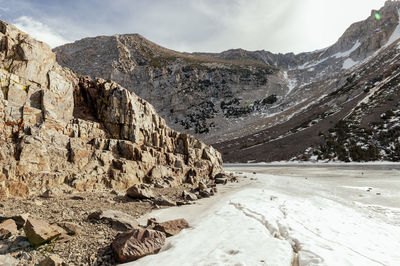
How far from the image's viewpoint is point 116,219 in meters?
9.17

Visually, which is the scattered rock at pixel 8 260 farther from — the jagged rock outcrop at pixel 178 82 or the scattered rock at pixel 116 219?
the jagged rock outcrop at pixel 178 82

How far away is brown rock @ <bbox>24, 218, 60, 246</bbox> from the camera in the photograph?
22.3ft

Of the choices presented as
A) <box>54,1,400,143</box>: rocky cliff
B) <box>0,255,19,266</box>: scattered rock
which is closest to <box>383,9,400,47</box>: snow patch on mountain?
<box>54,1,400,143</box>: rocky cliff

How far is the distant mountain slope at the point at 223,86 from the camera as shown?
94562 millimetres

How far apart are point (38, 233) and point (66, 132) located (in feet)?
39.0

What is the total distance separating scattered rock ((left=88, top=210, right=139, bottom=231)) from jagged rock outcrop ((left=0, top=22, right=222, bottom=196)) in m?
6.06

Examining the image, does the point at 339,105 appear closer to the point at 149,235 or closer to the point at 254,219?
the point at 254,219

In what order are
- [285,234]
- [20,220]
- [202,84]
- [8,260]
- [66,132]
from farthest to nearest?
1. [202,84]
2. [66,132]
3. [285,234]
4. [20,220]
5. [8,260]

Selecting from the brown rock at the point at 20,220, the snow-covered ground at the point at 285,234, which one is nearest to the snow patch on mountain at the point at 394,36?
the snow-covered ground at the point at 285,234

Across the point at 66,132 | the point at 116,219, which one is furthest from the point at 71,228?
the point at 66,132

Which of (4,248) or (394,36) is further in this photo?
(394,36)

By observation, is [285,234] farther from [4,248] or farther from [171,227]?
[4,248]

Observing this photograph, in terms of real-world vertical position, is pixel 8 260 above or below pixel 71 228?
below

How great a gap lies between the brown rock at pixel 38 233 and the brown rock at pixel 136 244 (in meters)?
2.03
